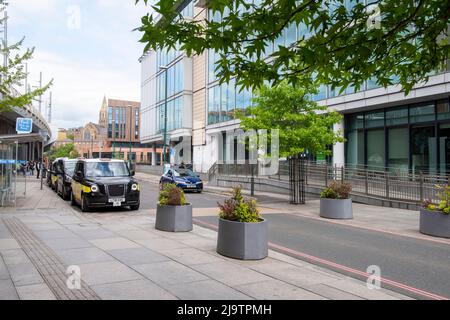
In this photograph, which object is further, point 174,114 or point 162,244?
point 174,114

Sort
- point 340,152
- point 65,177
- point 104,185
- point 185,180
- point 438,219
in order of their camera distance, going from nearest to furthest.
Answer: point 438,219 < point 104,185 < point 65,177 < point 185,180 < point 340,152

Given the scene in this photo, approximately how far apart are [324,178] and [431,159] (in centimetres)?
554

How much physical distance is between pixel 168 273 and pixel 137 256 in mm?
1334

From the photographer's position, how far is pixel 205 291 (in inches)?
200

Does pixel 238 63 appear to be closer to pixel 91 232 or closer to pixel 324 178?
pixel 91 232

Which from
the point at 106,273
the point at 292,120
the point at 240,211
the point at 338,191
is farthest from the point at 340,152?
the point at 106,273

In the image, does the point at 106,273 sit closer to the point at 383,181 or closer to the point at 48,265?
the point at 48,265

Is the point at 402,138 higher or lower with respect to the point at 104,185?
higher

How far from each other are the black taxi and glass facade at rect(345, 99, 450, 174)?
13.9m

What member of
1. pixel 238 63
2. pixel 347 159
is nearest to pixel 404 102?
pixel 347 159

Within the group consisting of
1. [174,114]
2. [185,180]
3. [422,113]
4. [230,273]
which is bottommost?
[230,273]

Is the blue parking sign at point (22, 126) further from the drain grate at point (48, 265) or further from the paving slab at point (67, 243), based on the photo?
the paving slab at point (67, 243)

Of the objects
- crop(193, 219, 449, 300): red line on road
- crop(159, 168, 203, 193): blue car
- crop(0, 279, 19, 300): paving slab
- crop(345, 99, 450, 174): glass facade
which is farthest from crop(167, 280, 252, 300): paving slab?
crop(159, 168, 203, 193): blue car

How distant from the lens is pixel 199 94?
44.3 metres
